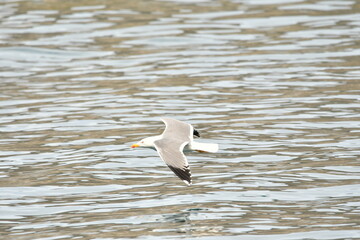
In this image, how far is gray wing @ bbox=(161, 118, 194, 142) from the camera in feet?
34.7

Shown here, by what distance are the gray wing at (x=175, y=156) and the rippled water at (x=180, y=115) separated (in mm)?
459

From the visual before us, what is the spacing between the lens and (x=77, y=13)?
24.3 m

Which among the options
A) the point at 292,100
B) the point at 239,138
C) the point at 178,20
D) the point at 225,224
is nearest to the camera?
the point at 225,224

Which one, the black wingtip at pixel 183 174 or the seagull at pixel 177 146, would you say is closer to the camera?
the black wingtip at pixel 183 174

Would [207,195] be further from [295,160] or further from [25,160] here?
[25,160]

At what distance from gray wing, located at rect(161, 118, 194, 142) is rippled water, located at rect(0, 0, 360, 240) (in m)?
0.59

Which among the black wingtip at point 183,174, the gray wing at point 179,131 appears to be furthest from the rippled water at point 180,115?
the gray wing at point 179,131

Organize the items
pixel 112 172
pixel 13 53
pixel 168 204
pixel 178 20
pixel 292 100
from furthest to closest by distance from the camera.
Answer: pixel 178 20, pixel 13 53, pixel 292 100, pixel 112 172, pixel 168 204

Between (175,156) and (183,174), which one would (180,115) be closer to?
(175,156)

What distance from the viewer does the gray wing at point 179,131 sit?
1057 centimetres

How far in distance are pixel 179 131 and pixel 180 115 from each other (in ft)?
12.0

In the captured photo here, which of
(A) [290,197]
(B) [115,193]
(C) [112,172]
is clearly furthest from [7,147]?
(A) [290,197]

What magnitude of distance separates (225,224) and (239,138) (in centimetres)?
412

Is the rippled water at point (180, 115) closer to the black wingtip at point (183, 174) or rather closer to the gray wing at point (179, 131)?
the black wingtip at point (183, 174)
